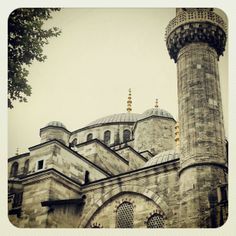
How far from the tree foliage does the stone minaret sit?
1552 mm

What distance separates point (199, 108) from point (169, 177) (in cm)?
102

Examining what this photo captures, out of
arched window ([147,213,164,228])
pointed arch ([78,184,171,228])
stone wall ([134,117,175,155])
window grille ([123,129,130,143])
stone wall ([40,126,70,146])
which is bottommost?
arched window ([147,213,164,228])

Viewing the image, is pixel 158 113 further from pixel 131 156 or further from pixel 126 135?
pixel 126 135

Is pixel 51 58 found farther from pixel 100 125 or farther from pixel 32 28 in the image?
pixel 100 125

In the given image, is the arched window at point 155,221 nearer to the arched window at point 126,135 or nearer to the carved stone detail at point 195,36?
the carved stone detail at point 195,36

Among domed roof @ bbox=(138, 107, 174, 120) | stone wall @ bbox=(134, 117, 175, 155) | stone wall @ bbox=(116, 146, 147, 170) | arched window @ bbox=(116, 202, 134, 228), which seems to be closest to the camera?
arched window @ bbox=(116, 202, 134, 228)

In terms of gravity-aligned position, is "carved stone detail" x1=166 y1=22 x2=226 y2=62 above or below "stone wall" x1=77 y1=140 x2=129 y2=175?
above

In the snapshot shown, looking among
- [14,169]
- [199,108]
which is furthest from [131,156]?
[14,169]

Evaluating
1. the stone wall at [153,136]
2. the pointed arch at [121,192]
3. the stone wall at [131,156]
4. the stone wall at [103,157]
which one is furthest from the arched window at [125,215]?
the stone wall at [153,136]

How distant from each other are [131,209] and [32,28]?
295cm

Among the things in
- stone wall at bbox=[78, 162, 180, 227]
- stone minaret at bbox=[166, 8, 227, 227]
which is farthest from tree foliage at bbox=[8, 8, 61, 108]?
stone wall at bbox=[78, 162, 180, 227]

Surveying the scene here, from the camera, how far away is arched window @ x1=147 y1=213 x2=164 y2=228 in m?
7.03

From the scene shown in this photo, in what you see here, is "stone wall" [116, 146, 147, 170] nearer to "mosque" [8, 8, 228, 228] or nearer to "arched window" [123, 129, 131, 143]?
"arched window" [123, 129, 131, 143]

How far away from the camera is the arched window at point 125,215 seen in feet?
23.7
